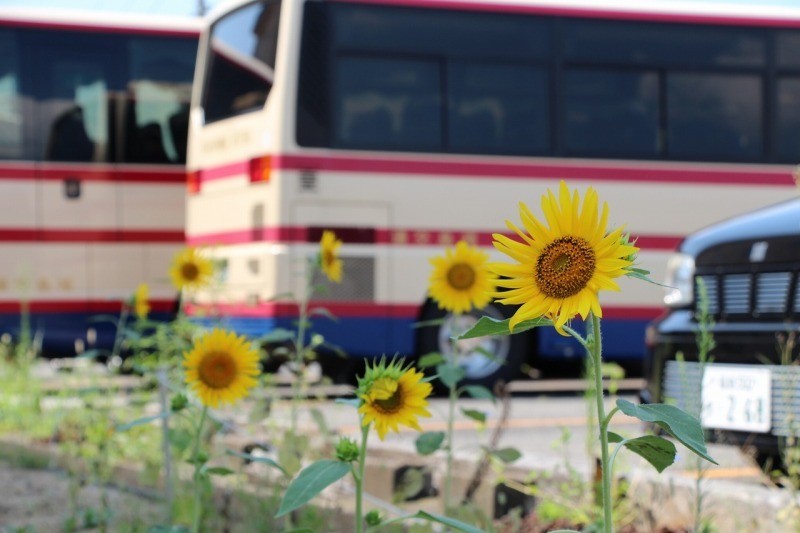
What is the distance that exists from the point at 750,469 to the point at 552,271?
12.1 ft

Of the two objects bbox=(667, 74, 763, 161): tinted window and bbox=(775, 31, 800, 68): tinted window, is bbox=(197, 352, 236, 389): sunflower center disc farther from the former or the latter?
bbox=(775, 31, 800, 68): tinted window

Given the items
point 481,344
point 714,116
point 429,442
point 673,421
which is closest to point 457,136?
point 481,344

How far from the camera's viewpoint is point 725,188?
10570 millimetres

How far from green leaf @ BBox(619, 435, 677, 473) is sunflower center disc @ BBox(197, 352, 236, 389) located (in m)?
1.23

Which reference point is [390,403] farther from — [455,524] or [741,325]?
[741,325]

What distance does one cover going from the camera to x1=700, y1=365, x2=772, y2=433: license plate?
4.64 meters

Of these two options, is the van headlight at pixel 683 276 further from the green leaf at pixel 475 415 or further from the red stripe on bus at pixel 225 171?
the red stripe on bus at pixel 225 171

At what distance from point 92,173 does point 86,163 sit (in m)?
0.12

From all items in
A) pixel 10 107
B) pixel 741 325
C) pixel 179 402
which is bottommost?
pixel 179 402

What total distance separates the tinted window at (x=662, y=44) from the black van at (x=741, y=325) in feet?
17.3

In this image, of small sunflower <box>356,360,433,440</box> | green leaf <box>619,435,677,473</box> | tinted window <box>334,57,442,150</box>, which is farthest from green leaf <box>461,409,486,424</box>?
tinted window <box>334,57,442,150</box>

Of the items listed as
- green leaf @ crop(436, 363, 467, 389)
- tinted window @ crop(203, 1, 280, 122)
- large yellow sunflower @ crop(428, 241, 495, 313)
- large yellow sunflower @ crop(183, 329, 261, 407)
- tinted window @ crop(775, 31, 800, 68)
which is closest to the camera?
large yellow sunflower @ crop(183, 329, 261, 407)

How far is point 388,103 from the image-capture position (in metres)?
10.1

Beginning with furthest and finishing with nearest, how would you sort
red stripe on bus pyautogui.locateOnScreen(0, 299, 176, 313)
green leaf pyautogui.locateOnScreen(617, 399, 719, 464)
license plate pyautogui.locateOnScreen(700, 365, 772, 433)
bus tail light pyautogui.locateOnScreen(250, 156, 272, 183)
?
red stripe on bus pyautogui.locateOnScreen(0, 299, 176, 313) → bus tail light pyautogui.locateOnScreen(250, 156, 272, 183) → license plate pyautogui.locateOnScreen(700, 365, 772, 433) → green leaf pyautogui.locateOnScreen(617, 399, 719, 464)
